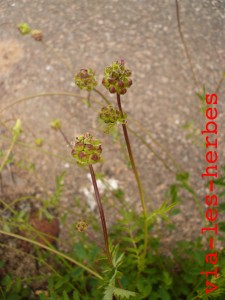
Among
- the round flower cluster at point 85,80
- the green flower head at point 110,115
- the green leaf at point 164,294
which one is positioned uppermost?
the round flower cluster at point 85,80

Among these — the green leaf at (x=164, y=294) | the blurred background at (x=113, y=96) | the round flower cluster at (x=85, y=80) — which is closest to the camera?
the round flower cluster at (x=85, y=80)

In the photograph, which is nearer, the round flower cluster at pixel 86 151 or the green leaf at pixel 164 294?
the round flower cluster at pixel 86 151

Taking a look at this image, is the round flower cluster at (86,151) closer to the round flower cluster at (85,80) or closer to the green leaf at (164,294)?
the round flower cluster at (85,80)

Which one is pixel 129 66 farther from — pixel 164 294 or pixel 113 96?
pixel 164 294

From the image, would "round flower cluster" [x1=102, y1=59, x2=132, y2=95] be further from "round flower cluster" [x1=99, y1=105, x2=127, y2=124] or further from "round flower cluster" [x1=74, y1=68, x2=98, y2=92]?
"round flower cluster" [x1=74, y1=68, x2=98, y2=92]

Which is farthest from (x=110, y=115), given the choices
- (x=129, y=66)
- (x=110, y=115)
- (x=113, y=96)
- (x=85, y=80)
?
(x=129, y=66)

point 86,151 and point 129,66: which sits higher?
point 129,66

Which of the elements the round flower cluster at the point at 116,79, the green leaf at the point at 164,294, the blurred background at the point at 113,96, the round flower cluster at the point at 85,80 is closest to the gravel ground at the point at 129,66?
the blurred background at the point at 113,96
